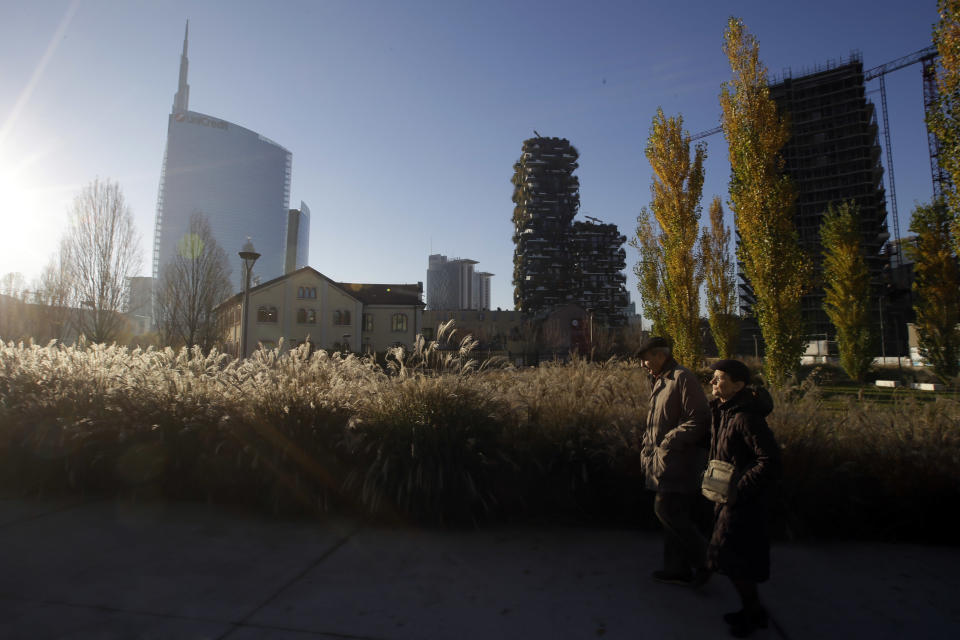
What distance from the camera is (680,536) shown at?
3.43 meters

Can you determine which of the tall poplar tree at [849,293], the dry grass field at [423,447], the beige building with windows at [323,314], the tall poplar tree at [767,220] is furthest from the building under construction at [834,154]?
the dry grass field at [423,447]

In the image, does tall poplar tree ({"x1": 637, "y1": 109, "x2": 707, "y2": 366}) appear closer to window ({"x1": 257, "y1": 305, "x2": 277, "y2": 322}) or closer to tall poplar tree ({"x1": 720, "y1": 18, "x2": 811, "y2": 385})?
tall poplar tree ({"x1": 720, "y1": 18, "x2": 811, "y2": 385})

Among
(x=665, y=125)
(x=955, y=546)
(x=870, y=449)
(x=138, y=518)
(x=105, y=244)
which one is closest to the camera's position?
(x=955, y=546)

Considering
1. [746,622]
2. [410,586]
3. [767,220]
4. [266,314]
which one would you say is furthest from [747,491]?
[266,314]

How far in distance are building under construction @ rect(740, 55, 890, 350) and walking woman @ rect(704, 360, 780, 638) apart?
83.8 meters

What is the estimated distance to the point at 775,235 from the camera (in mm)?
12070

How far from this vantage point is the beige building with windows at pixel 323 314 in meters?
48.6

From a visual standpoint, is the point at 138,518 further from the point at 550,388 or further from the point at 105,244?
the point at 105,244

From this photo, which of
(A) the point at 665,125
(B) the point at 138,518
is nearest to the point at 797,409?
(B) the point at 138,518

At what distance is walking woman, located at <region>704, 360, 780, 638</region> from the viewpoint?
2869 mm

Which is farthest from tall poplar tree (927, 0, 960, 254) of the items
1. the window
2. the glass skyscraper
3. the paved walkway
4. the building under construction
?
the glass skyscraper

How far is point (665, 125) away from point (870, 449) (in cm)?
1375

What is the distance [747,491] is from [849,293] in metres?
24.6

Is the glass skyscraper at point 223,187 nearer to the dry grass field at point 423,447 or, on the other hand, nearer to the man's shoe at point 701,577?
the dry grass field at point 423,447
